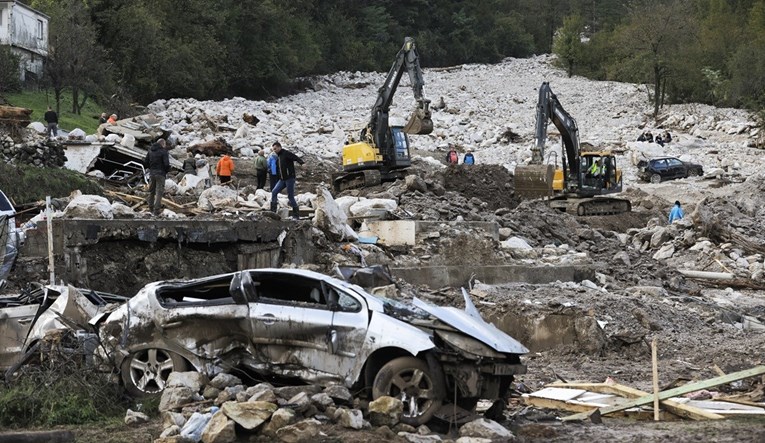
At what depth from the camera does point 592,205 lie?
36438 mm

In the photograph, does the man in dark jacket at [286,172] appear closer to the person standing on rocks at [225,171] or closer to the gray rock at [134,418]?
the person standing on rocks at [225,171]

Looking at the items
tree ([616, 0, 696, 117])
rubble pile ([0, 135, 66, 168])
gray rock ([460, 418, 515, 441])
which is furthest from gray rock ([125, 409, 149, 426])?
tree ([616, 0, 696, 117])

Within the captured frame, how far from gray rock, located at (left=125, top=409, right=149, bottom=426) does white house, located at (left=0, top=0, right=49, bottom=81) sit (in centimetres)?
4019

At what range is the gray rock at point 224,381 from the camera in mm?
11734

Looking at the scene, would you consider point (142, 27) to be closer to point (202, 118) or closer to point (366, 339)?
point (202, 118)

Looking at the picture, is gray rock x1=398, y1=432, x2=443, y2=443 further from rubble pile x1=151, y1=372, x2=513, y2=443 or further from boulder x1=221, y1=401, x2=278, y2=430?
boulder x1=221, y1=401, x2=278, y2=430

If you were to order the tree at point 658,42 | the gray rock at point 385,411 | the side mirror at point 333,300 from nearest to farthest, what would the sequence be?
the gray rock at point 385,411
the side mirror at point 333,300
the tree at point 658,42

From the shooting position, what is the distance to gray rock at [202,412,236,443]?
1019 cm

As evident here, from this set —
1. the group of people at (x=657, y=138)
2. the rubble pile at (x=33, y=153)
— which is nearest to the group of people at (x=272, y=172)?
the rubble pile at (x=33, y=153)

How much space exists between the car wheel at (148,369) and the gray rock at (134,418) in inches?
29.9

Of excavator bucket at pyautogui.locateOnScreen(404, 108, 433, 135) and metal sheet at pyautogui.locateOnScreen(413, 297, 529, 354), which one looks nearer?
metal sheet at pyautogui.locateOnScreen(413, 297, 529, 354)

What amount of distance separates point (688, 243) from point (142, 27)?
119ft

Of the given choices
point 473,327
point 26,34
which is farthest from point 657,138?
point 473,327

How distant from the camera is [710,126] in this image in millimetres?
61438
